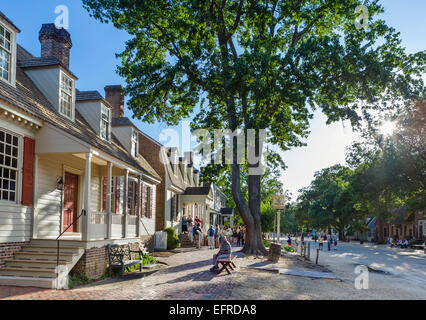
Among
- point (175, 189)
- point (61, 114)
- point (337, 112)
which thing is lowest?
point (175, 189)

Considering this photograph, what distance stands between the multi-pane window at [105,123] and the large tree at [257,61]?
3010 millimetres

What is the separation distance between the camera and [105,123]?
17844mm

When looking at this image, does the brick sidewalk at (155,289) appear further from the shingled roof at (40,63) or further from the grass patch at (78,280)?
the shingled roof at (40,63)

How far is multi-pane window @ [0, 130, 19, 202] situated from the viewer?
10609 mm

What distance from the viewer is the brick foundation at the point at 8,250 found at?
1038 centimetres

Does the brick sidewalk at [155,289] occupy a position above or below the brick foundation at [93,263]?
below

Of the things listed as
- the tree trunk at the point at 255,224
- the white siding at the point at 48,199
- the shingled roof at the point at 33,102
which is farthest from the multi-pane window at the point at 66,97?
the tree trunk at the point at 255,224

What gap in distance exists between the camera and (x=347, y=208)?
64.9 metres

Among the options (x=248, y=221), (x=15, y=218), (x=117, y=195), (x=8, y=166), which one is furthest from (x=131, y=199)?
(x=8, y=166)

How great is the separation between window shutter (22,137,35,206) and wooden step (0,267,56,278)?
1.91 meters

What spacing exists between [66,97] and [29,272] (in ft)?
22.3
